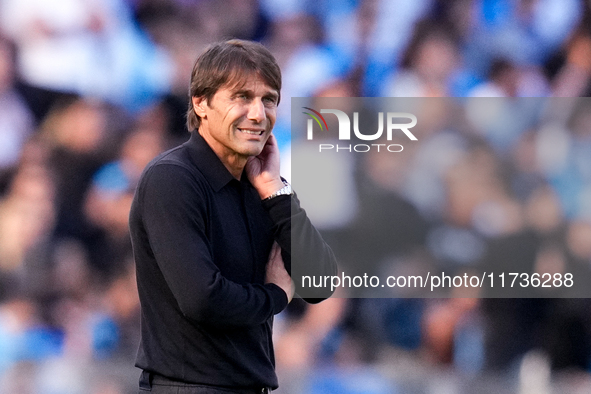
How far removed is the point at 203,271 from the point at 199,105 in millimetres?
479

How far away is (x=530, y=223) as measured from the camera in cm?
331

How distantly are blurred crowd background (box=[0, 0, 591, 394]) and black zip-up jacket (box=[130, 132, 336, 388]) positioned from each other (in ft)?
5.03

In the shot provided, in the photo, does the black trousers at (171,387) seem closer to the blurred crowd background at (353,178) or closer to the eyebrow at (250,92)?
the eyebrow at (250,92)

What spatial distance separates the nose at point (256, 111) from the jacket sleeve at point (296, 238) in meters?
0.21

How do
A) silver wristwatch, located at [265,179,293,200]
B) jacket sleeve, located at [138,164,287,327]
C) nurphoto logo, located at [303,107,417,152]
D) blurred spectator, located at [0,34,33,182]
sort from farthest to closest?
blurred spectator, located at [0,34,33,182] < nurphoto logo, located at [303,107,417,152] < silver wristwatch, located at [265,179,293,200] < jacket sleeve, located at [138,164,287,327]

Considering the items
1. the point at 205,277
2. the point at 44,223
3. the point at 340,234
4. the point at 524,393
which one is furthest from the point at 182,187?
the point at 524,393

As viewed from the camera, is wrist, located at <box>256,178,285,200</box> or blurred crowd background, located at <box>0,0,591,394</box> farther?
blurred crowd background, located at <box>0,0,591,394</box>

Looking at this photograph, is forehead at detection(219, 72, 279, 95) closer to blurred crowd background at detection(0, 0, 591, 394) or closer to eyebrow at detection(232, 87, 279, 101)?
eyebrow at detection(232, 87, 279, 101)

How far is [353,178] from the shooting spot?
325 cm

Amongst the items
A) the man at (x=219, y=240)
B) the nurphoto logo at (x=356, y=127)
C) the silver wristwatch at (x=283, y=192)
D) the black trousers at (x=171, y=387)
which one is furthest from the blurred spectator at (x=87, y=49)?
the black trousers at (x=171, y=387)

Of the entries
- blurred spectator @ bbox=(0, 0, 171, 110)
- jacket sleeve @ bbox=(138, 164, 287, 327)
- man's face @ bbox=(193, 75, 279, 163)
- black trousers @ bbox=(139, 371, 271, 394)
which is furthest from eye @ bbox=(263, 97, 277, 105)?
blurred spectator @ bbox=(0, 0, 171, 110)

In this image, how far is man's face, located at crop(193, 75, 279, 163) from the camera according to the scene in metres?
1.67

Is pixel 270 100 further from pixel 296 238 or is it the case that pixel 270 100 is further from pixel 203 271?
pixel 203 271

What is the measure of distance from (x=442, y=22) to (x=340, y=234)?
112 centimetres
